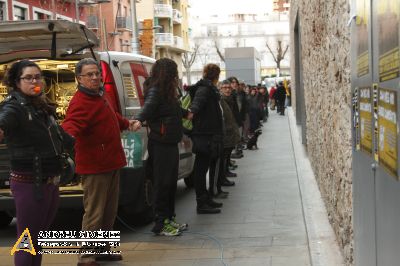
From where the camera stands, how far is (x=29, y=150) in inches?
168

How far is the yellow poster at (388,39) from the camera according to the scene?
259 cm

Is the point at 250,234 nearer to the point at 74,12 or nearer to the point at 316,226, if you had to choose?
the point at 316,226

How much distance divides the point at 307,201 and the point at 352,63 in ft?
14.1

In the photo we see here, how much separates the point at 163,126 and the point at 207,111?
1.29 metres

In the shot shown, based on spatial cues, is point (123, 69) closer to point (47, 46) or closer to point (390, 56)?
point (47, 46)

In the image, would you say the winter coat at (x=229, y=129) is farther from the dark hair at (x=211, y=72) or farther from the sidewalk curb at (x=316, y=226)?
the dark hair at (x=211, y=72)

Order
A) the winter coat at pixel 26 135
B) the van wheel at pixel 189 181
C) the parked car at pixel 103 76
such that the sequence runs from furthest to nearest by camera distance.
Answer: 1. the van wheel at pixel 189 181
2. the parked car at pixel 103 76
3. the winter coat at pixel 26 135

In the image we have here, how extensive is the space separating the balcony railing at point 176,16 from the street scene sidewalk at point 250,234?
190ft

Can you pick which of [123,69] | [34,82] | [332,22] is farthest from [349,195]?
[123,69]

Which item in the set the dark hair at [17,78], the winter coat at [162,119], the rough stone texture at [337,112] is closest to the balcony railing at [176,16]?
the rough stone texture at [337,112]

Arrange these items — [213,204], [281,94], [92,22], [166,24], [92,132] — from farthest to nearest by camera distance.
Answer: [166,24] < [92,22] < [281,94] < [213,204] < [92,132]

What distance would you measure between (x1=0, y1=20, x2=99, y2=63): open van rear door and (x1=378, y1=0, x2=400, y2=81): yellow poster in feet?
11.6

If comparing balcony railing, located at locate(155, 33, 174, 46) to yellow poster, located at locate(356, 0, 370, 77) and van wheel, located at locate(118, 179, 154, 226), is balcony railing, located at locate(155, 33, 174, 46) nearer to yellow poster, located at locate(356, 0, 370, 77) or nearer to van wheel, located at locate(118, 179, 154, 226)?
van wheel, located at locate(118, 179, 154, 226)

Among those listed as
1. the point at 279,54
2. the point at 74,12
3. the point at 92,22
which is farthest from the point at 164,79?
the point at 279,54
